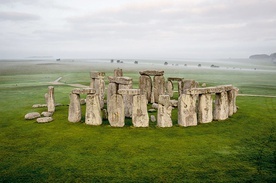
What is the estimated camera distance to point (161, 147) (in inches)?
399

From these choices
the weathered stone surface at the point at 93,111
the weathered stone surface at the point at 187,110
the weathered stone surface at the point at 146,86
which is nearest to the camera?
the weathered stone surface at the point at 187,110

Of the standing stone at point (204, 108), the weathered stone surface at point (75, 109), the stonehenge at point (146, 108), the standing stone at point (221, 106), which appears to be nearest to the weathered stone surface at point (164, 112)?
the stonehenge at point (146, 108)

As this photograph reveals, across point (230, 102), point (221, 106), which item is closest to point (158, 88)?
point (230, 102)

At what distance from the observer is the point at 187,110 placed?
42.4ft

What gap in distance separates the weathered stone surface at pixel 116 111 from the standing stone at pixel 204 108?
4.41 m

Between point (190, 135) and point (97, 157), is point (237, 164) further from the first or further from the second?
point (97, 157)

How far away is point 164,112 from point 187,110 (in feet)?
4.32

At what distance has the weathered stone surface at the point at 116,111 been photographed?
1279 cm

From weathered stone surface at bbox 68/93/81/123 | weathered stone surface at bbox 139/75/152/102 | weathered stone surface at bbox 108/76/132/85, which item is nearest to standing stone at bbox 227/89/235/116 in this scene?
weathered stone surface at bbox 108/76/132/85

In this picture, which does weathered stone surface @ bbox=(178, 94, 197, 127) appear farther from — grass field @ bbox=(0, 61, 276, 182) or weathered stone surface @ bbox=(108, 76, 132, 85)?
weathered stone surface @ bbox=(108, 76, 132, 85)

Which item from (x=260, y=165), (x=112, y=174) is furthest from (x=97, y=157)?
(x=260, y=165)

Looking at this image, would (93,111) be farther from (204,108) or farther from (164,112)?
(204,108)

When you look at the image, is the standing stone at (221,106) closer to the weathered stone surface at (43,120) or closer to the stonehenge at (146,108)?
the stonehenge at (146,108)

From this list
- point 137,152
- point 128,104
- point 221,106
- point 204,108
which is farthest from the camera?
point 128,104
